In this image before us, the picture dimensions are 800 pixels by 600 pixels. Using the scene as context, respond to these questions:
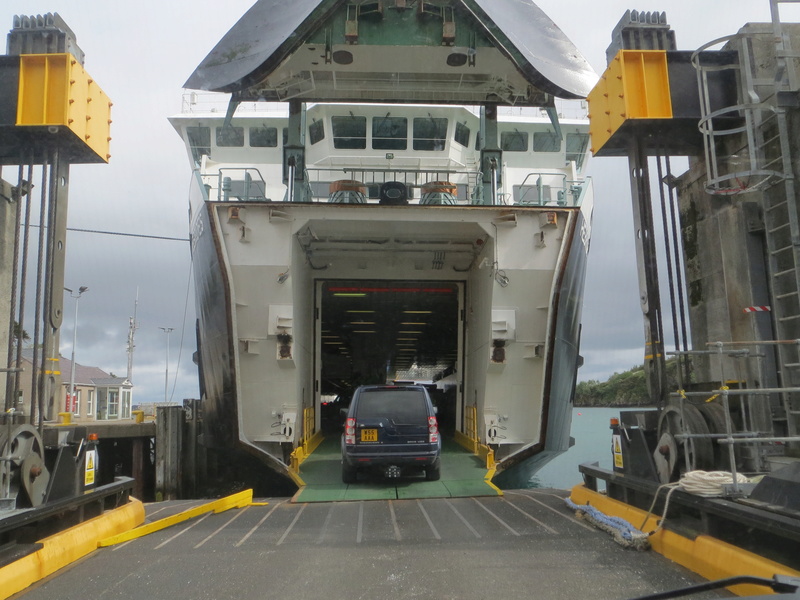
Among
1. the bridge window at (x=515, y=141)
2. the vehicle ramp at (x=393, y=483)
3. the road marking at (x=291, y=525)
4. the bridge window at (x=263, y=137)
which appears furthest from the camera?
the bridge window at (x=515, y=141)

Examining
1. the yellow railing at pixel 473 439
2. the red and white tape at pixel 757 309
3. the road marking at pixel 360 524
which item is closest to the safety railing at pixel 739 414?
the red and white tape at pixel 757 309

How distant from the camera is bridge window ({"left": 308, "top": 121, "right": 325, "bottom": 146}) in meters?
15.4

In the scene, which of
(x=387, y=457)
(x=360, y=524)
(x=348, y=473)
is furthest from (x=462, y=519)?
(x=348, y=473)

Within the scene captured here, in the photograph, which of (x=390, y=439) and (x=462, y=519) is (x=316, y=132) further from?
(x=462, y=519)

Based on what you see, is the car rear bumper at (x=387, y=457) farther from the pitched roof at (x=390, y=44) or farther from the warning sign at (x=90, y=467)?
the pitched roof at (x=390, y=44)

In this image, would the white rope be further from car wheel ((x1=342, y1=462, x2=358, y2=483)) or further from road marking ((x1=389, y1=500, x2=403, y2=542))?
car wheel ((x1=342, y1=462, x2=358, y2=483))

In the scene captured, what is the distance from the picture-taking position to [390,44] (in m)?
8.95

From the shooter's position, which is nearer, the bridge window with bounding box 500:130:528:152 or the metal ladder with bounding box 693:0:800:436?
the metal ladder with bounding box 693:0:800:436

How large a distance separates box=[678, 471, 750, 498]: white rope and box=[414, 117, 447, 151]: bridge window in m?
11.8

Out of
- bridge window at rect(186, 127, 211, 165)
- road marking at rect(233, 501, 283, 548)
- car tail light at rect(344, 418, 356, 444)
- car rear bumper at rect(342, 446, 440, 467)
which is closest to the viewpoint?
road marking at rect(233, 501, 283, 548)

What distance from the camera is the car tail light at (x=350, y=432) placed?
8.95m

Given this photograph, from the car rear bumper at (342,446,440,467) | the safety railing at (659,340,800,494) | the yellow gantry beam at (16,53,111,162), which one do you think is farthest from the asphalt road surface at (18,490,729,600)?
the yellow gantry beam at (16,53,111,162)

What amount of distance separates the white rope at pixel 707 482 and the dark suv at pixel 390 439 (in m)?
4.67

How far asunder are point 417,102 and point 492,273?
303 centimetres
